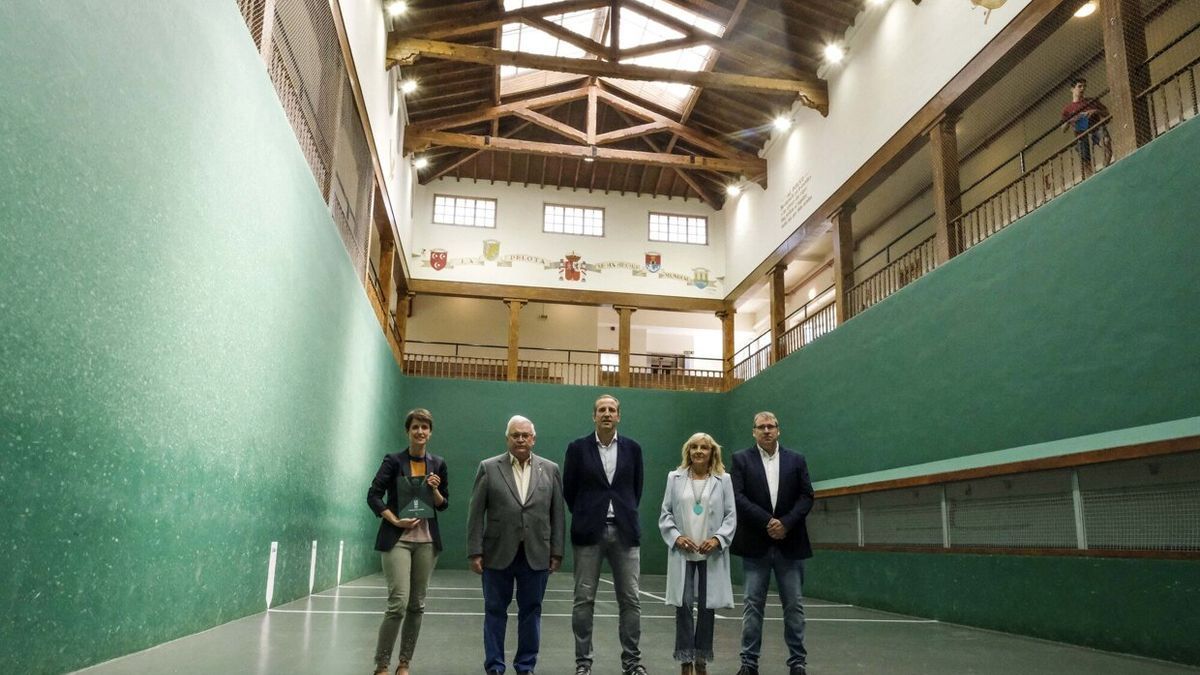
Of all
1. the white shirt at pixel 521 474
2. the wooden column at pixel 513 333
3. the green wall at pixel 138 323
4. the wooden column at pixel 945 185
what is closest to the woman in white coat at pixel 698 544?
the white shirt at pixel 521 474

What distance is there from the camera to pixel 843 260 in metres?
13.8

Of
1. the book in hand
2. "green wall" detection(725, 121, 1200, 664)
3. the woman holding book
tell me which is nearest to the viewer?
the woman holding book

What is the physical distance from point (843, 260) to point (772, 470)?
9484 millimetres

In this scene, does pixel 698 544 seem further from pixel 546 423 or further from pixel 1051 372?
pixel 546 423

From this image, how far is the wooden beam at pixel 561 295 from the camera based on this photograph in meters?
19.5

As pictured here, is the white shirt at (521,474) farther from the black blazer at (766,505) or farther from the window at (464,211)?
the window at (464,211)

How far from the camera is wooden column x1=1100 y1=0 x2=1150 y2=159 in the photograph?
736 centimetres

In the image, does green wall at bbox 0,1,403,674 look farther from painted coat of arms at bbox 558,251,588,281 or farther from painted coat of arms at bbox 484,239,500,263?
painted coat of arms at bbox 558,251,588,281

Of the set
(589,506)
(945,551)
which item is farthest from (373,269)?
(589,506)

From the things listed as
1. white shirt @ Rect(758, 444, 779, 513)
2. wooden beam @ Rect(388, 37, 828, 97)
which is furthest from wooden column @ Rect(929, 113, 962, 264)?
white shirt @ Rect(758, 444, 779, 513)

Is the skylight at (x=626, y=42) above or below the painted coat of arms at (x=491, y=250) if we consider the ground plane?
above

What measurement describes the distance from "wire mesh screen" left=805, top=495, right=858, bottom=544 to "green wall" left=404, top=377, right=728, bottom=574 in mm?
6066

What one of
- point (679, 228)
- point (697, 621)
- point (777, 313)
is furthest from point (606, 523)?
point (679, 228)

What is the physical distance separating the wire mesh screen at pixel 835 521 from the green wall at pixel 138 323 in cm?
731
